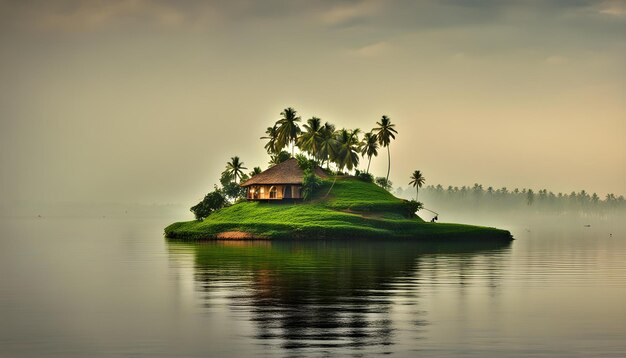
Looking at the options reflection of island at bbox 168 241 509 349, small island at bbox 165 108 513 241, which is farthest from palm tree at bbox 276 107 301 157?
reflection of island at bbox 168 241 509 349

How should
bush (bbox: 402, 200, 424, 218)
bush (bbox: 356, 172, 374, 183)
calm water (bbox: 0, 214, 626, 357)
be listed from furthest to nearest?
bush (bbox: 356, 172, 374, 183) < bush (bbox: 402, 200, 424, 218) < calm water (bbox: 0, 214, 626, 357)

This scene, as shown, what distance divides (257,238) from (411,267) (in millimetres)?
65761

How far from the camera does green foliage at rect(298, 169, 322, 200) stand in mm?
155500

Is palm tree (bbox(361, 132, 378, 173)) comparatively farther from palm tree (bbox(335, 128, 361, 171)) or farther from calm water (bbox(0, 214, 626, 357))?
calm water (bbox(0, 214, 626, 357))

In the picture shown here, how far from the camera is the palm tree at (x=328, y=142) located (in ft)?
531

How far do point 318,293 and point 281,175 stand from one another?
113 meters

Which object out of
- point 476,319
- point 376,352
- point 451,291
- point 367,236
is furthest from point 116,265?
point 367,236

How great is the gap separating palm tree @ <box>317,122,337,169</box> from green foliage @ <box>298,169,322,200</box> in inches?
253

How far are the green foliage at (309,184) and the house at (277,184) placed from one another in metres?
1.33

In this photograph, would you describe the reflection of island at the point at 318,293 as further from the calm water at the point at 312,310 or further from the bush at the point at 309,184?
the bush at the point at 309,184

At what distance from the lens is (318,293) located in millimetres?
46625

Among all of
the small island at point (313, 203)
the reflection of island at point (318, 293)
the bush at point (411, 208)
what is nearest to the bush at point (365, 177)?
the small island at point (313, 203)

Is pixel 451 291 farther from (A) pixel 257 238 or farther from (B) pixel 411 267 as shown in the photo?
(A) pixel 257 238

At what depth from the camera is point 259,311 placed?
38.6 meters
